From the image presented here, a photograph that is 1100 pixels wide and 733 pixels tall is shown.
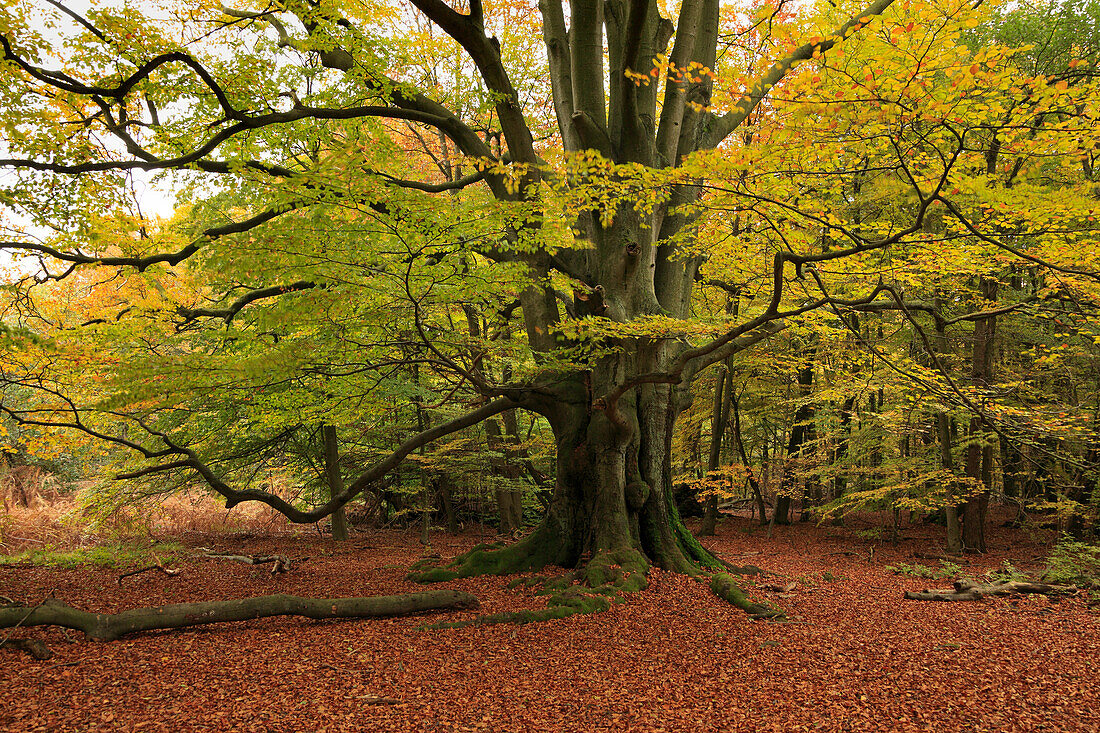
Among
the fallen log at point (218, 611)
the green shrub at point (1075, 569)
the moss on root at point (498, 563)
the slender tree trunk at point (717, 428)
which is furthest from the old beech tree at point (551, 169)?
the slender tree trunk at point (717, 428)

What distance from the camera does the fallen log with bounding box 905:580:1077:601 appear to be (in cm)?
638

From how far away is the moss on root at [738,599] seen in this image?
5566 mm

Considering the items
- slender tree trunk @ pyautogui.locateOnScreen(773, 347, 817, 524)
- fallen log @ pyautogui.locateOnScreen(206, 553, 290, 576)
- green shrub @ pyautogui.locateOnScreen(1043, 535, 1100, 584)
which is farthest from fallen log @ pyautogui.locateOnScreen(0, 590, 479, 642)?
slender tree trunk @ pyautogui.locateOnScreen(773, 347, 817, 524)

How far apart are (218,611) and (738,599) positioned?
498cm

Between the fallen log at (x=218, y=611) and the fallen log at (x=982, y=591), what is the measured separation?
520cm

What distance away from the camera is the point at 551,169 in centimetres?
623

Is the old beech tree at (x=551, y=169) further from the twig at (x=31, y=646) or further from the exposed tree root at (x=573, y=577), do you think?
the twig at (x=31, y=646)

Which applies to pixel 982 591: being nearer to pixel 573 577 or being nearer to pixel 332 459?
pixel 573 577

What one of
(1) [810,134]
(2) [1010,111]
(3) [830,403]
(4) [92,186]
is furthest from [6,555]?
(3) [830,403]

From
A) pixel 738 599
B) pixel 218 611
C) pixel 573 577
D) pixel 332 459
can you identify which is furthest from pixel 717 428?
pixel 218 611

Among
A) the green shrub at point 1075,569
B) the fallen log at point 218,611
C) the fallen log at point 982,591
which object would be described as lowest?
the fallen log at point 982,591

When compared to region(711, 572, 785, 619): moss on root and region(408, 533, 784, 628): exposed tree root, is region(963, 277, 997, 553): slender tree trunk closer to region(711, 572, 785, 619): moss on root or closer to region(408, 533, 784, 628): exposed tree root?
region(408, 533, 784, 628): exposed tree root

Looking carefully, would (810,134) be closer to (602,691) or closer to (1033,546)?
(602,691)

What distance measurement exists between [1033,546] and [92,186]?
52.0ft
